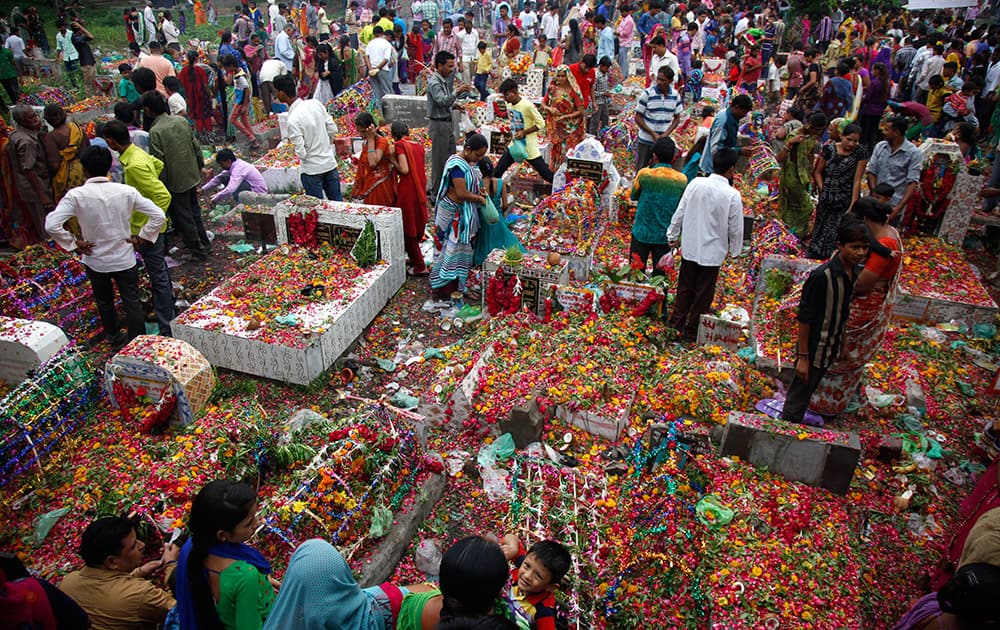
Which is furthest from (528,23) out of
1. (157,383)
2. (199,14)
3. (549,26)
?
(157,383)

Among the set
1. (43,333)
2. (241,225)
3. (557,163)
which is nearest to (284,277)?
(43,333)

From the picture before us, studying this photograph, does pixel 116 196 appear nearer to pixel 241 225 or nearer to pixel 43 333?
pixel 43 333

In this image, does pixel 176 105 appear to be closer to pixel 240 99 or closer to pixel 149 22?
pixel 240 99

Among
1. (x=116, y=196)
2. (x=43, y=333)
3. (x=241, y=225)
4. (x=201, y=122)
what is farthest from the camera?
(x=201, y=122)

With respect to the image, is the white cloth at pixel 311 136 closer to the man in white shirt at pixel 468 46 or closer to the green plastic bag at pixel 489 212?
the green plastic bag at pixel 489 212

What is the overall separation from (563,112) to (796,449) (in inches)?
299

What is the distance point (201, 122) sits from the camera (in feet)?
42.8

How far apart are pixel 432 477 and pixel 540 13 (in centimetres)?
2290

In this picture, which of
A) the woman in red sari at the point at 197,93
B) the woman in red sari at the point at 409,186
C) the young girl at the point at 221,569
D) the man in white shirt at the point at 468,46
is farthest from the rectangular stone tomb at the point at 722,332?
the man in white shirt at the point at 468,46

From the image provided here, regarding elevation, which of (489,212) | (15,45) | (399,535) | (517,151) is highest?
(15,45)

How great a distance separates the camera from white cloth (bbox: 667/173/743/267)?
19.7ft

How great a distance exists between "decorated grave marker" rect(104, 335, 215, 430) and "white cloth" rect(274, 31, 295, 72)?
1156cm

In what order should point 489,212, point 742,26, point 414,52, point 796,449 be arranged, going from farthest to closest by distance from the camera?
point 742,26, point 414,52, point 489,212, point 796,449

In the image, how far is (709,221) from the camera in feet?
20.0
